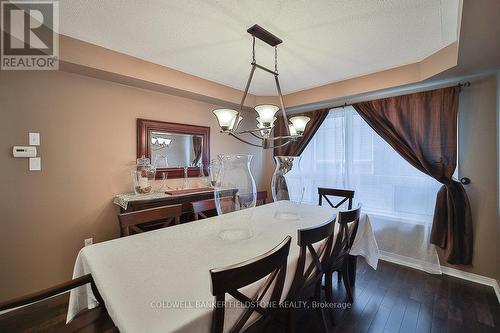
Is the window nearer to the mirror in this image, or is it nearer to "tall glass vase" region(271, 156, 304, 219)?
"tall glass vase" region(271, 156, 304, 219)

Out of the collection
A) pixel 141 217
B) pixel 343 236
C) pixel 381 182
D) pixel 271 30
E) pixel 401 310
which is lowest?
pixel 401 310

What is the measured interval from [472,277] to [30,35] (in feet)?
15.7

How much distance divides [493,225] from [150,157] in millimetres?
3855

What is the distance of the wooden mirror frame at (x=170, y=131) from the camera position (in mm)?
2521

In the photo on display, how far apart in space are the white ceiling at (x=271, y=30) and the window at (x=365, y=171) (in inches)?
35.4

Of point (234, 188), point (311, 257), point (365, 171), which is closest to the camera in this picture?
point (311, 257)

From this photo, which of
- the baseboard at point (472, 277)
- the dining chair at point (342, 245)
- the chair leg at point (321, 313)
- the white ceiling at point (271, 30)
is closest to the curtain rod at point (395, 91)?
the white ceiling at point (271, 30)

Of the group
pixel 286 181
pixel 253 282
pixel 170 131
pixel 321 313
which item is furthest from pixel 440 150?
Result: pixel 170 131

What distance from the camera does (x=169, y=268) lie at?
3.34ft

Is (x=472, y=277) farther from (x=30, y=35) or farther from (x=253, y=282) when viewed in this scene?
(x=30, y=35)

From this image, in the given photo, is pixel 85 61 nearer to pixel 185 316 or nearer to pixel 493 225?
pixel 185 316

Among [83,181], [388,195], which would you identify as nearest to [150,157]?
[83,181]

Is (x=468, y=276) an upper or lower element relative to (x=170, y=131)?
lower

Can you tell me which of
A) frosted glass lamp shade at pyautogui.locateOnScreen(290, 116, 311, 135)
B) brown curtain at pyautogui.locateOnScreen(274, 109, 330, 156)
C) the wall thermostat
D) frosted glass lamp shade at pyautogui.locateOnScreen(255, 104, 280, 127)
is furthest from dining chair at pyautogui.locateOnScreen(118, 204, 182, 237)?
brown curtain at pyautogui.locateOnScreen(274, 109, 330, 156)
